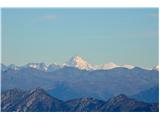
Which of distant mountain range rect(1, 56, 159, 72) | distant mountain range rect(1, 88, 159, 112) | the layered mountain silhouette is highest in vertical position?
distant mountain range rect(1, 56, 159, 72)

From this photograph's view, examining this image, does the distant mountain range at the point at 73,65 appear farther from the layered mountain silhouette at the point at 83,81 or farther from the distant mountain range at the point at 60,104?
the distant mountain range at the point at 60,104

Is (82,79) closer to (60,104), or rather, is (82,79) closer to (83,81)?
(83,81)

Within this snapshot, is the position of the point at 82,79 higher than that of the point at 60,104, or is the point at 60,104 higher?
the point at 82,79

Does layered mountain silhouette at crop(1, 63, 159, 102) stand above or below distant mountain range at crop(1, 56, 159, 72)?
below

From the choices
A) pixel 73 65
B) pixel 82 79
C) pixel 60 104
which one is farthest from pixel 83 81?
pixel 60 104

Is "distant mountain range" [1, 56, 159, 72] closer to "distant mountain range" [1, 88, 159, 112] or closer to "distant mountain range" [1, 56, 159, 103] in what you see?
"distant mountain range" [1, 56, 159, 103]

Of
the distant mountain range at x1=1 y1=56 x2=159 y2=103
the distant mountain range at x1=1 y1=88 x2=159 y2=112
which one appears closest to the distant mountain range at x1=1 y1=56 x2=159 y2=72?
the distant mountain range at x1=1 y1=56 x2=159 y2=103
